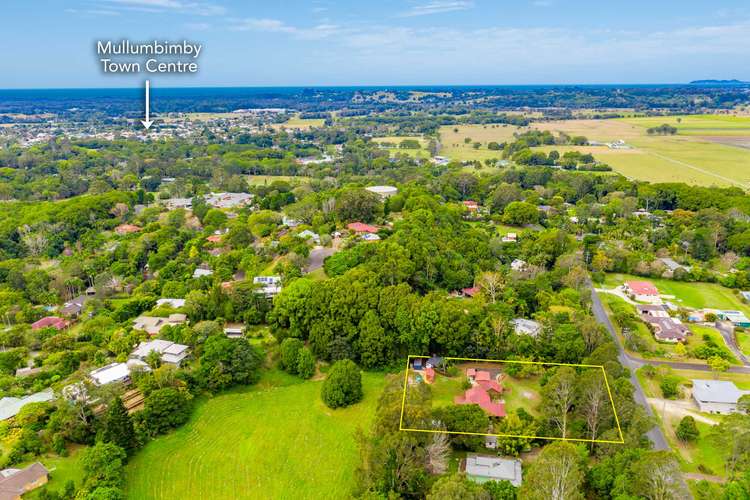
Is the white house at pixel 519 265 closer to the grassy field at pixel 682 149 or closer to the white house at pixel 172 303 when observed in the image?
the white house at pixel 172 303

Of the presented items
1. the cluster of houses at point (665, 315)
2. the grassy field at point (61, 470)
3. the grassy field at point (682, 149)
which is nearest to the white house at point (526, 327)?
the cluster of houses at point (665, 315)

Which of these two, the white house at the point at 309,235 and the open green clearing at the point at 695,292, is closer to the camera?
the open green clearing at the point at 695,292

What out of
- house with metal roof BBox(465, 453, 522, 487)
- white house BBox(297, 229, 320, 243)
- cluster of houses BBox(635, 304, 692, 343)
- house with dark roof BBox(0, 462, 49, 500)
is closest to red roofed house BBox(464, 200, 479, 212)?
white house BBox(297, 229, 320, 243)

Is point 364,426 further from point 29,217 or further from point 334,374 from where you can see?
point 29,217

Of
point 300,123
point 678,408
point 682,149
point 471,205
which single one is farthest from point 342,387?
point 300,123

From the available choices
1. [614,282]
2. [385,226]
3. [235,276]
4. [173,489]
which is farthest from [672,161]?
[173,489]

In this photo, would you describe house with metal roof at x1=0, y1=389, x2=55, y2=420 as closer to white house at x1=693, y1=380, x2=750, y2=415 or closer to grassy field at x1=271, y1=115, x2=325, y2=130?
white house at x1=693, y1=380, x2=750, y2=415

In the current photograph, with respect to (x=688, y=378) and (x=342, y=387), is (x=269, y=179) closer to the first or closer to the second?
(x=342, y=387)
